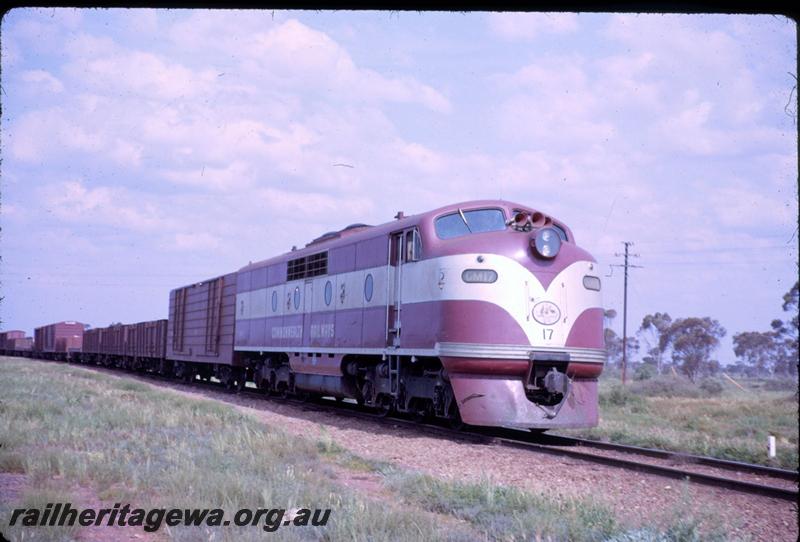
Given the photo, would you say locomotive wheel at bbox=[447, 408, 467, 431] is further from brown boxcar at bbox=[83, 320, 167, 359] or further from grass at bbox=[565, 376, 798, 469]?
brown boxcar at bbox=[83, 320, 167, 359]

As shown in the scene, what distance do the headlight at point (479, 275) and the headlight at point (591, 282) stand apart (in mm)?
1973

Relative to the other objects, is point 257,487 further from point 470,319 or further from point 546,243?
point 546,243

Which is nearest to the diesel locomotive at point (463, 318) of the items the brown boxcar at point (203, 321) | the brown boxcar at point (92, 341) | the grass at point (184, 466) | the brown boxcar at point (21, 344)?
the grass at point (184, 466)

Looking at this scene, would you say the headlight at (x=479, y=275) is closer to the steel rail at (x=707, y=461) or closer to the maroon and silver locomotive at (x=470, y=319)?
the maroon and silver locomotive at (x=470, y=319)

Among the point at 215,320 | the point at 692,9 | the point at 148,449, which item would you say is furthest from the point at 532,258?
the point at 215,320

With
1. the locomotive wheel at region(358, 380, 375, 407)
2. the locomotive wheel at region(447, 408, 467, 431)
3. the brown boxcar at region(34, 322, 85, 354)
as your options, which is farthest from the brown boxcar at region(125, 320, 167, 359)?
the locomotive wheel at region(447, 408, 467, 431)

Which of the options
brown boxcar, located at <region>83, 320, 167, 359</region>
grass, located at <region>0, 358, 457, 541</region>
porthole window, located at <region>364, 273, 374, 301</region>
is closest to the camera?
grass, located at <region>0, 358, 457, 541</region>

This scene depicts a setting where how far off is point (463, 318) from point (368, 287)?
3883mm

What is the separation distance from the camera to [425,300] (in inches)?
524

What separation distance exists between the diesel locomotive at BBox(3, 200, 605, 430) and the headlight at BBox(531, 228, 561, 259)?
2 cm

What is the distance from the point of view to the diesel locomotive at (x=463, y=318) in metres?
12.3

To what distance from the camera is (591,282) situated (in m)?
13.3

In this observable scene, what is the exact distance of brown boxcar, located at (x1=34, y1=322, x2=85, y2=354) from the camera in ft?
183

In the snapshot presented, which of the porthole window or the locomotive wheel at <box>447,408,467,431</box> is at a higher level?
the porthole window
